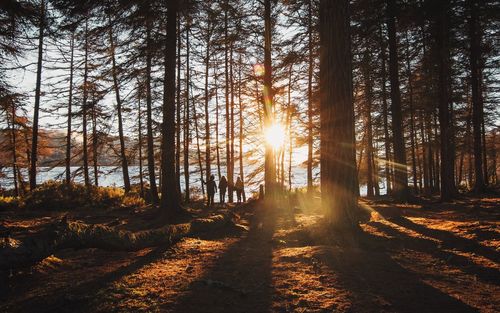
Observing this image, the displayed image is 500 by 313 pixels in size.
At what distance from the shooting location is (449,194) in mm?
13672

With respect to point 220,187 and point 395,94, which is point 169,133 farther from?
point 395,94

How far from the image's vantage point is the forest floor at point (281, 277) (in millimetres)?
3375

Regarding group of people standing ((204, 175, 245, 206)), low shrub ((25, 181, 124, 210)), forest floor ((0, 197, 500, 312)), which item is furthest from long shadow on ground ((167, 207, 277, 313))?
group of people standing ((204, 175, 245, 206))

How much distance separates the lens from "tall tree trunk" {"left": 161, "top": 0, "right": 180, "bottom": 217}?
1026cm

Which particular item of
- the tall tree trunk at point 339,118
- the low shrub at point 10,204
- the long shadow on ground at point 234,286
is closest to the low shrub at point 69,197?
the low shrub at point 10,204

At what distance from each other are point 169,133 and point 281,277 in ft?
24.2

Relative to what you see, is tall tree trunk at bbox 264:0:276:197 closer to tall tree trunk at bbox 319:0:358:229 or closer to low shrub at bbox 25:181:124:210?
tall tree trunk at bbox 319:0:358:229

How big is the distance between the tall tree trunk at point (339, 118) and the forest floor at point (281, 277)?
2.11ft

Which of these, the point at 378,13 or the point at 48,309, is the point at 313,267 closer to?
the point at 48,309

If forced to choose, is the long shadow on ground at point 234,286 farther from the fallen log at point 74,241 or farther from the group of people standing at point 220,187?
the group of people standing at point 220,187

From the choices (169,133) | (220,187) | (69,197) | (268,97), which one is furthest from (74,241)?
(220,187)

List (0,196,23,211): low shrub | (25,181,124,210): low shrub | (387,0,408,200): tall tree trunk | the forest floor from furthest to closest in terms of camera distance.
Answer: (25,181,124,210): low shrub
(387,0,408,200): tall tree trunk
(0,196,23,211): low shrub
the forest floor

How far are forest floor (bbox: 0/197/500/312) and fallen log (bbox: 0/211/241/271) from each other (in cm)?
26

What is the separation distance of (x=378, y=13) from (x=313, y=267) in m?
12.4
